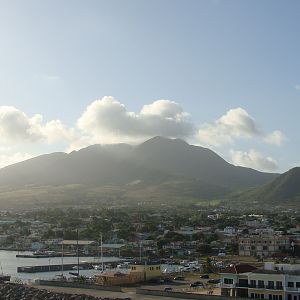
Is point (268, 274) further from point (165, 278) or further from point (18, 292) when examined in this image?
point (18, 292)

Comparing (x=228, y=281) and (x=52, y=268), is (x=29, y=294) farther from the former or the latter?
(x=52, y=268)

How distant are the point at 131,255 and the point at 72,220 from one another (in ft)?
135

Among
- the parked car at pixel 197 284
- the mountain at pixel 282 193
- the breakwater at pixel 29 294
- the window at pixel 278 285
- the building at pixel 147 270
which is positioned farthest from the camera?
the mountain at pixel 282 193

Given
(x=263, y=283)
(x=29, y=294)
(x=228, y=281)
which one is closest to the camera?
(x=263, y=283)

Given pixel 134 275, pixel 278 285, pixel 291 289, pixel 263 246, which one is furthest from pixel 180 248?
pixel 291 289

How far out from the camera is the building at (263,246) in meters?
61.3

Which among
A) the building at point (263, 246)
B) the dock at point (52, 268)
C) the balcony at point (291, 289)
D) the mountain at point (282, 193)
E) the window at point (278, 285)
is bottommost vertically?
the dock at point (52, 268)

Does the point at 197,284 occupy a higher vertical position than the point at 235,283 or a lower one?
lower

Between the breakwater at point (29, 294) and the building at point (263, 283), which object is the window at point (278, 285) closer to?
the building at point (263, 283)

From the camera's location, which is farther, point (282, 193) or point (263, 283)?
point (282, 193)

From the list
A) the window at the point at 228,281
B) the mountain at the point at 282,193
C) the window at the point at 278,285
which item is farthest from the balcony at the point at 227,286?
the mountain at the point at 282,193

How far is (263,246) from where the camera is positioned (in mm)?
62188

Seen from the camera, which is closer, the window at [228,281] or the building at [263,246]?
the window at [228,281]

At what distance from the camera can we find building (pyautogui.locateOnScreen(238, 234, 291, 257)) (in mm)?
61281
